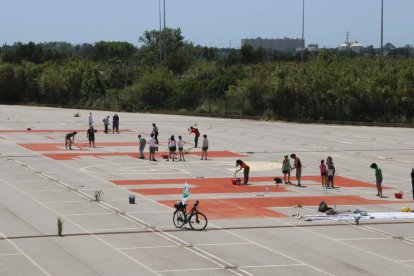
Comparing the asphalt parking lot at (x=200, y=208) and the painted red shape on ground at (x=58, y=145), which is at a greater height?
the painted red shape on ground at (x=58, y=145)

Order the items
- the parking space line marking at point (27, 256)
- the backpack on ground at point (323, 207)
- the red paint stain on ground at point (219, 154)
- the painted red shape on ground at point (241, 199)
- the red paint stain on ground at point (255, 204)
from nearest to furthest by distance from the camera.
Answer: the parking space line marking at point (27, 256) < the red paint stain on ground at point (255, 204) < the backpack on ground at point (323, 207) < the painted red shape on ground at point (241, 199) < the red paint stain on ground at point (219, 154)

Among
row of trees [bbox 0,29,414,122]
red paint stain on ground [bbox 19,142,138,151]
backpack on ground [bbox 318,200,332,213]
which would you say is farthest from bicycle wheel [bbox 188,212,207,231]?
row of trees [bbox 0,29,414,122]

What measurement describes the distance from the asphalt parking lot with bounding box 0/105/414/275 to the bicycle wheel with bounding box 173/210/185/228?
1.18 feet

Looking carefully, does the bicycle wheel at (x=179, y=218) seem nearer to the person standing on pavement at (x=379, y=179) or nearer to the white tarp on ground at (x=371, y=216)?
the white tarp on ground at (x=371, y=216)

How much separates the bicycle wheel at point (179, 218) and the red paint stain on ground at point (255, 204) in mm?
2335

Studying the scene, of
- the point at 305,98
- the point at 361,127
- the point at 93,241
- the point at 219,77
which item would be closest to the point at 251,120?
the point at 305,98

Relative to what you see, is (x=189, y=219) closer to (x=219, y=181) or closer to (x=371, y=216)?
(x=371, y=216)

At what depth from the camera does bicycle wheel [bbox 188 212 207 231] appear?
27.3 m

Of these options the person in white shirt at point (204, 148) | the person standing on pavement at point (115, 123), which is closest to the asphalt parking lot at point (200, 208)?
the person in white shirt at point (204, 148)

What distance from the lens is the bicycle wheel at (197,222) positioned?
2728 cm

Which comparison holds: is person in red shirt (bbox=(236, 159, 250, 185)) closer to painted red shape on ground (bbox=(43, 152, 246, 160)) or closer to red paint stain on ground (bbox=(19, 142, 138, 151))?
painted red shape on ground (bbox=(43, 152, 246, 160))

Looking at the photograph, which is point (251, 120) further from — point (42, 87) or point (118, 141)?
point (42, 87)

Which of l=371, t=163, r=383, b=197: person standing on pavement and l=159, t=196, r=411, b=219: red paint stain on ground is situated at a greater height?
l=371, t=163, r=383, b=197: person standing on pavement

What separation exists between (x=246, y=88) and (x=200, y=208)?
55.4 meters
